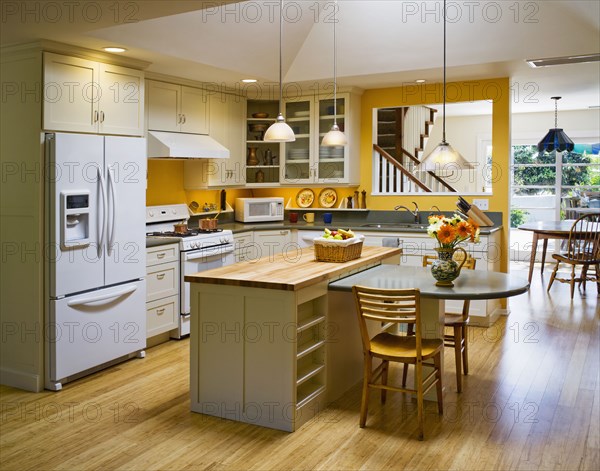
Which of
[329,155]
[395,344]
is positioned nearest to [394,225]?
[329,155]

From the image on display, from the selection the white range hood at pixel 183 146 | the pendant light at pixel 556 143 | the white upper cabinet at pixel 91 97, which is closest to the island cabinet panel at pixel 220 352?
the white upper cabinet at pixel 91 97

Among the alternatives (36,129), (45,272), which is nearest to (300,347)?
(45,272)

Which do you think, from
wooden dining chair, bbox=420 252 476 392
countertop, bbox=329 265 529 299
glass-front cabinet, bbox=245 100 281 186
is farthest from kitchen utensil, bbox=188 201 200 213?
wooden dining chair, bbox=420 252 476 392

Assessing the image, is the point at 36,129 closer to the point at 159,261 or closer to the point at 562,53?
the point at 159,261

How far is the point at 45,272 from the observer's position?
14.6 feet

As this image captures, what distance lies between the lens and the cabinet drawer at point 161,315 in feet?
17.7

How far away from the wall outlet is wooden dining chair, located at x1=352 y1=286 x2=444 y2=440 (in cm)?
306

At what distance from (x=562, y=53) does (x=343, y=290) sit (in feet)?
9.71

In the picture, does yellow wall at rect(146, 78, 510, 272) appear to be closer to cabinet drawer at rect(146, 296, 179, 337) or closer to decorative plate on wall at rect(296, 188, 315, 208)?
decorative plate on wall at rect(296, 188, 315, 208)

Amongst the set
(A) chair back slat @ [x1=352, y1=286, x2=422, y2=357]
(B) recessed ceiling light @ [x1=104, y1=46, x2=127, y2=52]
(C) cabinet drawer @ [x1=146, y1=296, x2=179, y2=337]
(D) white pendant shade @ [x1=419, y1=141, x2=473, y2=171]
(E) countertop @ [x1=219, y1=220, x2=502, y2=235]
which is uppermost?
(B) recessed ceiling light @ [x1=104, y1=46, x2=127, y2=52]

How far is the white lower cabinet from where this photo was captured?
536cm

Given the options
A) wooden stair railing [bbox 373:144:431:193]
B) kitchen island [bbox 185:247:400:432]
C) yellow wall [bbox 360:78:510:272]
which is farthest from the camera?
wooden stair railing [bbox 373:144:431:193]

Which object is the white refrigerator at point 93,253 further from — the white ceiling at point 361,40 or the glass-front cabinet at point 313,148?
the glass-front cabinet at point 313,148

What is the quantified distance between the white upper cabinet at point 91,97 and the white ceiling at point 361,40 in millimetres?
182
